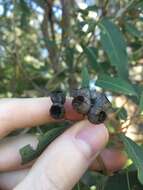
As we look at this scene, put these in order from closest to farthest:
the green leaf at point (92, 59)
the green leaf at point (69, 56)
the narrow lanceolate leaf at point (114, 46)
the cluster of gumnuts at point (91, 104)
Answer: the cluster of gumnuts at point (91, 104) < the narrow lanceolate leaf at point (114, 46) < the green leaf at point (92, 59) < the green leaf at point (69, 56)

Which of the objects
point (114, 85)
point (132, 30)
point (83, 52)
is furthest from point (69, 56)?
point (114, 85)

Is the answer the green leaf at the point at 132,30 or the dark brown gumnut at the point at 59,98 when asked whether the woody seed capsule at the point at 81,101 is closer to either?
the dark brown gumnut at the point at 59,98

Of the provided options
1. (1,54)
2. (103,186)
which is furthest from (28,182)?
(1,54)

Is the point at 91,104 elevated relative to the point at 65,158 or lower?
elevated

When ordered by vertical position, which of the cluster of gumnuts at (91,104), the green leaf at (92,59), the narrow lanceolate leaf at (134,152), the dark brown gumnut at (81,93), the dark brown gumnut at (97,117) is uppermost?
the green leaf at (92,59)

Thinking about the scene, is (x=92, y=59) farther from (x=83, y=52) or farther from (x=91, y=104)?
(x=91, y=104)

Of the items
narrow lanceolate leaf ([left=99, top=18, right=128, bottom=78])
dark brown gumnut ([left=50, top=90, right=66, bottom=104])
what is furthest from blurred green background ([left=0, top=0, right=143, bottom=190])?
dark brown gumnut ([left=50, top=90, right=66, bottom=104])

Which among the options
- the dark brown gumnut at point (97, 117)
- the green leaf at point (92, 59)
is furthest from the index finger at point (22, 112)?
the green leaf at point (92, 59)

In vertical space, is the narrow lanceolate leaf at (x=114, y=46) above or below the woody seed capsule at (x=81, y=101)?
above
